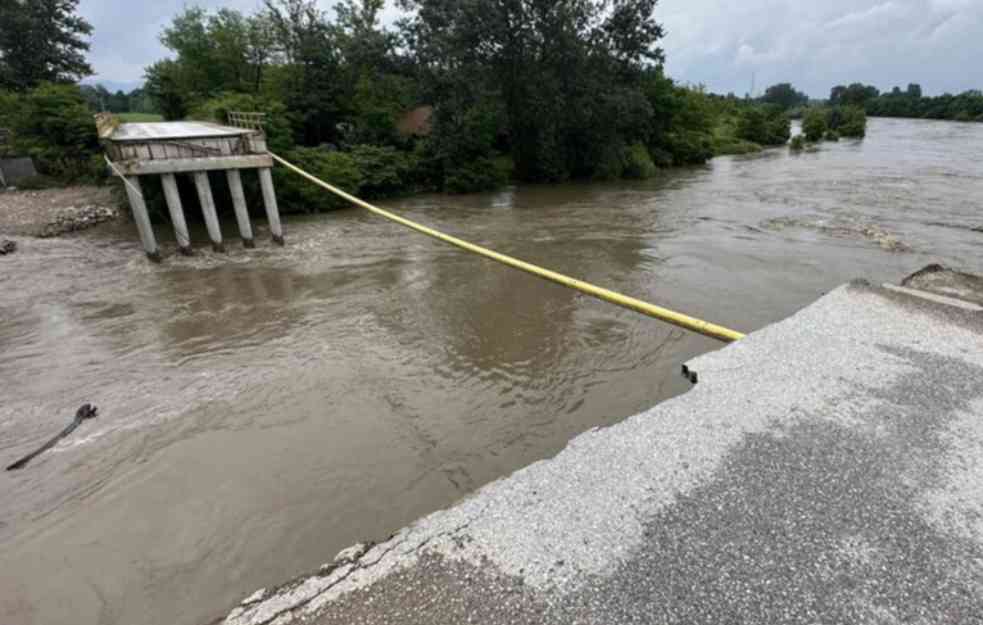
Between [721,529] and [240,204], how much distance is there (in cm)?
1225

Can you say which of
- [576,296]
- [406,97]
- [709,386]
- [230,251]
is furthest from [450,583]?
[406,97]

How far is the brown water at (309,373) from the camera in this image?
11.4ft

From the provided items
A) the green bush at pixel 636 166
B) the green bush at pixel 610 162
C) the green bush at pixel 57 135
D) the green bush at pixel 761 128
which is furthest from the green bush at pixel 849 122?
the green bush at pixel 57 135

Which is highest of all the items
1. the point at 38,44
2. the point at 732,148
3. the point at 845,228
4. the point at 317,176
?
the point at 38,44

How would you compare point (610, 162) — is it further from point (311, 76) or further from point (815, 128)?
point (815, 128)

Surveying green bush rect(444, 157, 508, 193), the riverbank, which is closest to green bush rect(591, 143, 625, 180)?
green bush rect(444, 157, 508, 193)

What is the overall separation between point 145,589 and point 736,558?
351cm

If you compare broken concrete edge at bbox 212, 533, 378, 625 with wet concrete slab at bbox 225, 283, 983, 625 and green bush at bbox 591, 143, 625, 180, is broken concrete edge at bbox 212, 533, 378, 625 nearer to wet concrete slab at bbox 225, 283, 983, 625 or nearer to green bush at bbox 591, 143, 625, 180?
wet concrete slab at bbox 225, 283, 983, 625

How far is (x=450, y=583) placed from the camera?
8.59 ft

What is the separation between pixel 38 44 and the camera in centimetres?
2791

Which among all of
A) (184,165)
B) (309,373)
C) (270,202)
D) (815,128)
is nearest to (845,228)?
(309,373)

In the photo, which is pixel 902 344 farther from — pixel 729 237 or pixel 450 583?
pixel 729 237

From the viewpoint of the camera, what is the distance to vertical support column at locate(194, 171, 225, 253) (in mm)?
11289

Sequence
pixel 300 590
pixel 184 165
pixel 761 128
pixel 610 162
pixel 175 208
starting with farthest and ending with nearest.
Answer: pixel 761 128 → pixel 610 162 → pixel 175 208 → pixel 184 165 → pixel 300 590
